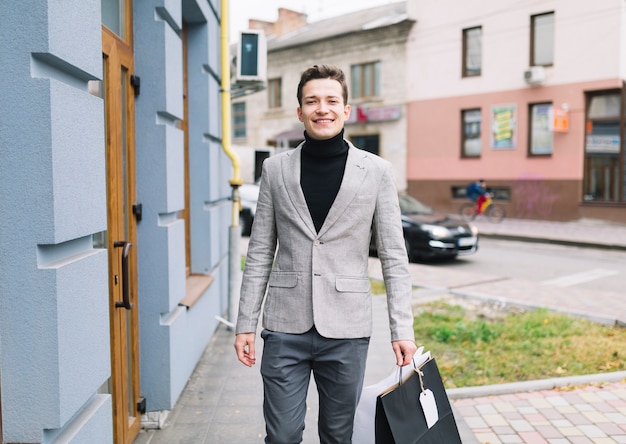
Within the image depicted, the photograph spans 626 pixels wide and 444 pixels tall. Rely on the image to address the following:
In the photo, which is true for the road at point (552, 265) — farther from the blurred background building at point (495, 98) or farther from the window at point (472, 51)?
the window at point (472, 51)

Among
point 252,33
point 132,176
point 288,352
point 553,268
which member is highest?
point 252,33

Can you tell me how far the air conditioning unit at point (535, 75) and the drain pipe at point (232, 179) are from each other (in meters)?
16.5

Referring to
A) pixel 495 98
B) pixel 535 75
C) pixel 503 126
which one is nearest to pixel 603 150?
pixel 535 75

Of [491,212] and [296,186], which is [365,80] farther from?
[296,186]

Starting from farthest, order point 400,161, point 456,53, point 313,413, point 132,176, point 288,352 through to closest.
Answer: point 400,161
point 456,53
point 313,413
point 132,176
point 288,352

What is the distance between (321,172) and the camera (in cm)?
279

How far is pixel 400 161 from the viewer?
2536cm

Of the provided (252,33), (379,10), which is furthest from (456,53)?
(252,33)

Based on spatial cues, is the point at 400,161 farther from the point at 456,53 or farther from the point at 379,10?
the point at 379,10

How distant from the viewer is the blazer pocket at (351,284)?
270 centimetres

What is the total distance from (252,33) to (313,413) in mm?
4059

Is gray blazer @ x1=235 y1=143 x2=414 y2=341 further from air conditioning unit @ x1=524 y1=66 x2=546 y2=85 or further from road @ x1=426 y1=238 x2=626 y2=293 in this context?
air conditioning unit @ x1=524 y1=66 x2=546 y2=85

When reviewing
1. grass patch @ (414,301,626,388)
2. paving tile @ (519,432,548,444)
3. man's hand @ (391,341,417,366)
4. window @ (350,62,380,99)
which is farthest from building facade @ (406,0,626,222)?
man's hand @ (391,341,417,366)

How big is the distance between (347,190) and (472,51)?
72.0ft
